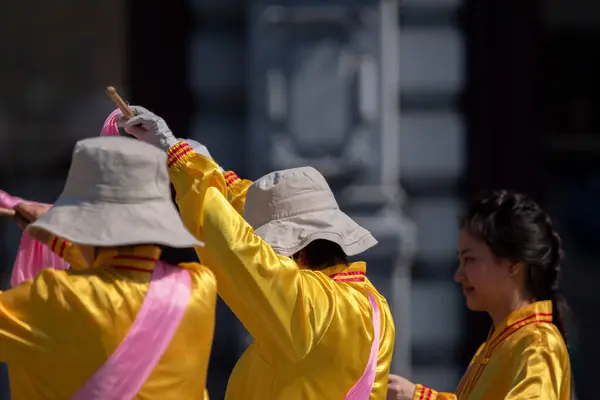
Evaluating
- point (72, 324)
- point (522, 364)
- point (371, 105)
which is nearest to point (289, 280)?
point (72, 324)

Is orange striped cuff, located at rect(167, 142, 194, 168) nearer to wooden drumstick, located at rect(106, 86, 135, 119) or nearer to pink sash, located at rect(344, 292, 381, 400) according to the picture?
wooden drumstick, located at rect(106, 86, 135, 119)

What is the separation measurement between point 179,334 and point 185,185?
23.4 inches

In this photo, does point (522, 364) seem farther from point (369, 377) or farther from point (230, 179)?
point (230, 179)

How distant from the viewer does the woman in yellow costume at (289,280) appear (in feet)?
10.4

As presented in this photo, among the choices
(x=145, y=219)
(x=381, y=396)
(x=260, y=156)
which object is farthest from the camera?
(x=260, y=156)

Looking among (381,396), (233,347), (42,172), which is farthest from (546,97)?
(381,396)

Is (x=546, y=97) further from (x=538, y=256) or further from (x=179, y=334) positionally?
(x=179, y=334)

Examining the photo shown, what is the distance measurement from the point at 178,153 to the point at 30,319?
2.84ft

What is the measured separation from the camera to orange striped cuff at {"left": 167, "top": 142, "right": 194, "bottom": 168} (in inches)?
135

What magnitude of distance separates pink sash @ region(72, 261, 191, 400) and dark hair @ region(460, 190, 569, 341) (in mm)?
1303

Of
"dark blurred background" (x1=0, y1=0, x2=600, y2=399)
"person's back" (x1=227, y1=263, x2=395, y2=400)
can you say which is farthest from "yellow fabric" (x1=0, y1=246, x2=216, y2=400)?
"dark blurred background" (x1=0, y1=0, x2=600, y2=399)

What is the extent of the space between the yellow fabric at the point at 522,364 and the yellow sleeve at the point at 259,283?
0.61 metres

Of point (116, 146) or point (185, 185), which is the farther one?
point (185, 185)

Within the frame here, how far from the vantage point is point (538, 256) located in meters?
3.87
